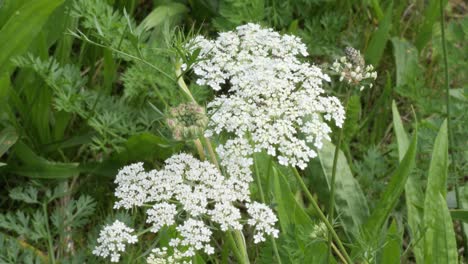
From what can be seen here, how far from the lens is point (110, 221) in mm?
2682

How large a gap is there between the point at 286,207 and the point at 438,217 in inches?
21.3

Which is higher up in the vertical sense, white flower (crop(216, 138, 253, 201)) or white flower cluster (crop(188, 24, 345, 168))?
white flower cluster (crop(188, 24, 345, 168))

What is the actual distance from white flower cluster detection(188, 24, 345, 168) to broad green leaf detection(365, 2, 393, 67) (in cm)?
141

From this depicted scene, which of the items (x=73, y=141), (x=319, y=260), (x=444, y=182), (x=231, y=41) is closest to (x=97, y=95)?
(x=73, y=141)

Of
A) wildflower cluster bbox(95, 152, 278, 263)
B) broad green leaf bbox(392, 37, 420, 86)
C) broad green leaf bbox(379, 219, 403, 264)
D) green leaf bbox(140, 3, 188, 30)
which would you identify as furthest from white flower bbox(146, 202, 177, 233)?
broad green leaf bbox(392, 37, 420, 86)

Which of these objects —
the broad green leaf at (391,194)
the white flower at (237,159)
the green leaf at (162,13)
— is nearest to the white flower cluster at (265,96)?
the white flower at (237,159)

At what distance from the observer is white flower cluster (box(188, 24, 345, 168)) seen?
2.13 meters

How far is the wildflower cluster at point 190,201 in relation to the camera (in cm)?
198

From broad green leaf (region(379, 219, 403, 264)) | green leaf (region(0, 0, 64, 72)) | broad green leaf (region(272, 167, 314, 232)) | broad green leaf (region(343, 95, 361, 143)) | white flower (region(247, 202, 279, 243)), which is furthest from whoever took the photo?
broad green leaf (region(343, 95, 361, 143))

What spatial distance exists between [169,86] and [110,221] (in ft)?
2.41

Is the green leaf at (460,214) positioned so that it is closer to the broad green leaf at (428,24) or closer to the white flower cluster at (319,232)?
the white flower cluster at (319,232)

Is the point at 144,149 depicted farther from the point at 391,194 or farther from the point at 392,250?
the point at 392,250

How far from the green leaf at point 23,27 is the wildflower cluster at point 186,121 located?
1088 millimetres

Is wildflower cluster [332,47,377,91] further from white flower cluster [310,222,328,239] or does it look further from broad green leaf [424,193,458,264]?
broad green leaf [424,193,458,264]
